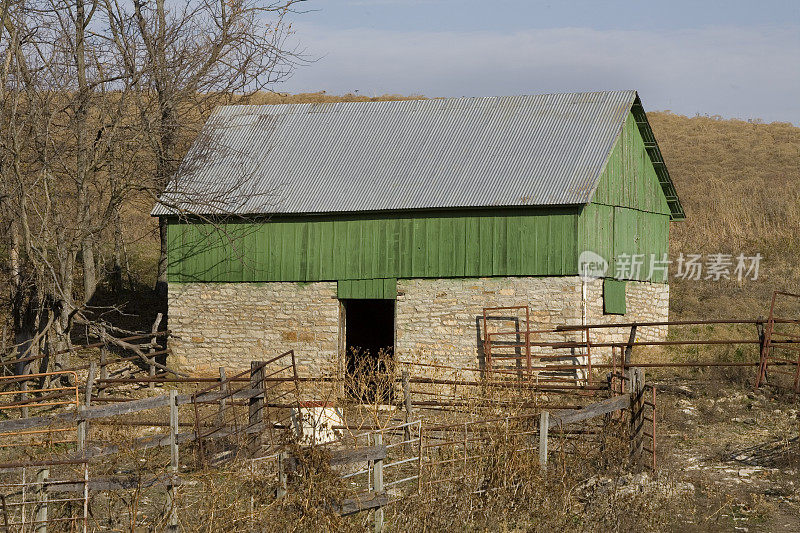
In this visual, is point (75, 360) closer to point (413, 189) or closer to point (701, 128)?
point (413, 189)

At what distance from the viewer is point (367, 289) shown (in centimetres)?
2186

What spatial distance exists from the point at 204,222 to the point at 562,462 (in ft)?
43.5

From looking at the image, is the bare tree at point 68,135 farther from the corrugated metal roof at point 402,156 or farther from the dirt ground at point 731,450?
the dirt ground at point 731,450

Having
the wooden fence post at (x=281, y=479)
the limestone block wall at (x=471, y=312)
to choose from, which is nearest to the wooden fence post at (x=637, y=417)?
the wooden fence post at (x=281, y=479)

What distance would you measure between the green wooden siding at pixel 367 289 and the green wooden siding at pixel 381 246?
0.12 meters

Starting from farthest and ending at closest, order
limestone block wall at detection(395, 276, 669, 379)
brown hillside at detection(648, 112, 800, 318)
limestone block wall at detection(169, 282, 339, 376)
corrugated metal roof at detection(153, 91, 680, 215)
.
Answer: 1. brown hillside at detection(648, 112, 800, 318)
2. limestone block wall at detection(169, 282, 339, 376)
3. corrugated metal roof at detection(153, 91, 680, 215)
4. limestone block wall at detection(395, 276, 669, 379)

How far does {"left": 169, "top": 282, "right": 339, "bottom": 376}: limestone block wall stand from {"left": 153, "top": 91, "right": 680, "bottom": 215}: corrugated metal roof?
191cm

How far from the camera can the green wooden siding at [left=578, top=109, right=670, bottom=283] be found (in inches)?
846

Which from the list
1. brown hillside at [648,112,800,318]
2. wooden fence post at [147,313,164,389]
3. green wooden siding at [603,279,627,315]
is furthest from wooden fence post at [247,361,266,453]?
brown hillside at [648,112,800,318]

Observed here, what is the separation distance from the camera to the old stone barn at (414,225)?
2086 cm

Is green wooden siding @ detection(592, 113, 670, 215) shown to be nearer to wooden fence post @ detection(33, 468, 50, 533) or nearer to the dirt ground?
the dirt ground

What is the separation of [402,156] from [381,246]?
8.46 feet

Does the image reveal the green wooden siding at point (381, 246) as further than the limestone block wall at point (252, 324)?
No

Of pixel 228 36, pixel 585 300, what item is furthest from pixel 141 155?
pixel 585 300
